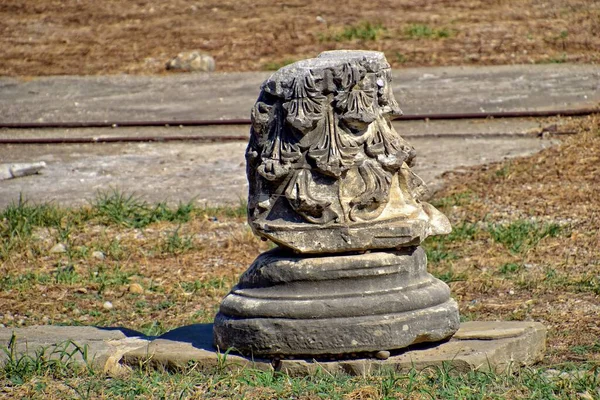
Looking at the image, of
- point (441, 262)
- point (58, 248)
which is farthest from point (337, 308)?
point (58, 248)

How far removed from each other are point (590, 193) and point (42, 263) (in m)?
4.59

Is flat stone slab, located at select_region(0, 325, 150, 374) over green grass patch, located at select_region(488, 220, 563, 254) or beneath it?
over

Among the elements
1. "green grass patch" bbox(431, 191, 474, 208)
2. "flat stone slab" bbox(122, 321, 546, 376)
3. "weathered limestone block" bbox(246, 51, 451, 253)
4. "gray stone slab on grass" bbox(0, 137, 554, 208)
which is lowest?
"gray stone slab on grass" bbox(0, 137, 554, 208)

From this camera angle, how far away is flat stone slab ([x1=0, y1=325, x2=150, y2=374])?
541 centimetres

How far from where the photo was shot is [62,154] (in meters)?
12.1

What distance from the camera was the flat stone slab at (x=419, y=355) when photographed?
199 inches

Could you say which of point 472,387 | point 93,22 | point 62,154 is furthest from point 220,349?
point 93,22

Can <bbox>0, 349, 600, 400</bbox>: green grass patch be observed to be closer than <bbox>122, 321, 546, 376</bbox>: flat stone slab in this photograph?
Yes

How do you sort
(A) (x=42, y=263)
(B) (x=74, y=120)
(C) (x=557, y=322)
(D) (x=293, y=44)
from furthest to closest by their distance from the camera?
(D) (x=293, y=44) < (B) (x=74, y=120) < (A) (x=42, y=263) < (C) (x=557, y=322)

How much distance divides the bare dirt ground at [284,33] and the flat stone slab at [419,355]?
10.4 meters

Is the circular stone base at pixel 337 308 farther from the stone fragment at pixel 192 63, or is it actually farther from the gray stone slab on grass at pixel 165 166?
the stone fragment at pixel 192 63

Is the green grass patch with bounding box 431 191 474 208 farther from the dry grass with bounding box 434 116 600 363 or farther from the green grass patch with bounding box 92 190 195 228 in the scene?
the green grass patch with bounding box 92 190 195 228

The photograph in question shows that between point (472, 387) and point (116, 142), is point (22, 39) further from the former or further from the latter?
point (472, 387)

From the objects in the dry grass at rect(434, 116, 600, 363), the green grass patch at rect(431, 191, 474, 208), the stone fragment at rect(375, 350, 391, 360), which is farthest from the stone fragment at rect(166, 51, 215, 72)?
the stone fragment at rect(375, 350, 391, 360)
